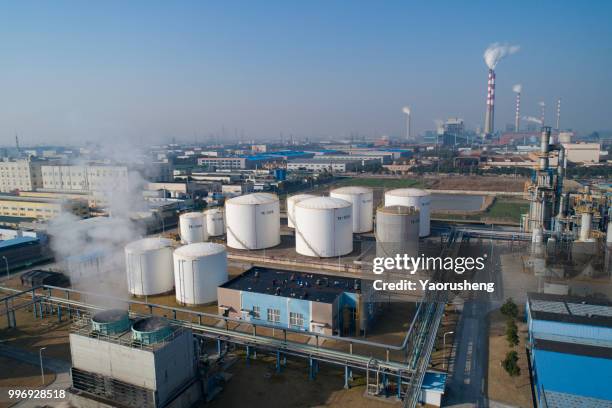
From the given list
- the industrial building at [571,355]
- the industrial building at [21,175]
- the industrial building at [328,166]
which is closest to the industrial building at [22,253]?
the industrial building at [571,355]

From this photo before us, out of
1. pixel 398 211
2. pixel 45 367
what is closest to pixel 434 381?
pixel 398 211

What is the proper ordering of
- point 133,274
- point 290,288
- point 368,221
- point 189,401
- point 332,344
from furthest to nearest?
point 368,221 < point 133,274 < point 290,288 < point 332,344 < point 189,401

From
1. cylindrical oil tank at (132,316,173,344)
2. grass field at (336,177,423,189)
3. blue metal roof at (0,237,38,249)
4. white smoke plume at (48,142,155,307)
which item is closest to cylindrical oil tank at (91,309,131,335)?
cylindrical oil tank at (132,316,173,344)

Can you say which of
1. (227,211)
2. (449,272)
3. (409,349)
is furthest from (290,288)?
(227,211)

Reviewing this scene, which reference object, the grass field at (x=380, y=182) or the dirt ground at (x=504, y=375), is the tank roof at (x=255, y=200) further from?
the grass field at (x=380, y=182)

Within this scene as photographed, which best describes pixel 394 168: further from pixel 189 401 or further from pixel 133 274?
pixel 189 401

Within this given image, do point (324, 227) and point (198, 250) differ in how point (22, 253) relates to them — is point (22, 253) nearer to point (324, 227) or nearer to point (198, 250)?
point (198, 250)
